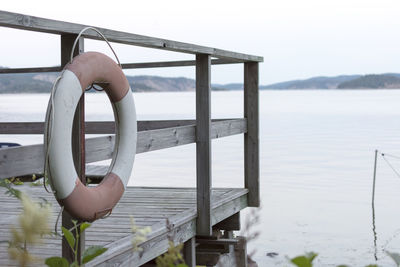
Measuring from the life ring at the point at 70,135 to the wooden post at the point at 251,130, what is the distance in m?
2.07

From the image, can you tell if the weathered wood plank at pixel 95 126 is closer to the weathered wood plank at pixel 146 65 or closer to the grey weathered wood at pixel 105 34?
the weathered wood plank at pixel 146 65

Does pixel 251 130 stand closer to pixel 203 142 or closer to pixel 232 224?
pixel 232 224

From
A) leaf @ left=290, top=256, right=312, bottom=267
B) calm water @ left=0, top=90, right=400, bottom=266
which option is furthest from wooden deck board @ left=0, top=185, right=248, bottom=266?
calm water @ left=0, top=90, right=400, bottom=266

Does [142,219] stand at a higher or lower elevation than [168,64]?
lower

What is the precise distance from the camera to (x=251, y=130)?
494 cm

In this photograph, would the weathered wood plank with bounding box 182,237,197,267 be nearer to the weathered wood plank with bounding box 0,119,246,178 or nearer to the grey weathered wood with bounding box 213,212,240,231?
the weathered wood plank with bounding box 0,119,246,178

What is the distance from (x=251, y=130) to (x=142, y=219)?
1.41 m

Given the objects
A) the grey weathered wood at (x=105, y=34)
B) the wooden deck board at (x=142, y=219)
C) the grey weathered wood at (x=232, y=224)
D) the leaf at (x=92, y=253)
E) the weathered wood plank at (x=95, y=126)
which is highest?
the grey weathered wood at (x=105, y=34)

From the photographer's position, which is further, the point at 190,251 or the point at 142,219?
the point at 190,251

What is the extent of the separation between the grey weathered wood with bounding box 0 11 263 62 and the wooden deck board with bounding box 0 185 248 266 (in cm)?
80

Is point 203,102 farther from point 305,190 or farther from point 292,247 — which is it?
point 305,190

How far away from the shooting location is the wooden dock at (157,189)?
2467 millimetres

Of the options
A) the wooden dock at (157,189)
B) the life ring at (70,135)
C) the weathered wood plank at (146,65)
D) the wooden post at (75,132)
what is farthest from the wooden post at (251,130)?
the wooden post at (75,132)

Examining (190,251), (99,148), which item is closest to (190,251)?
(190,251)
